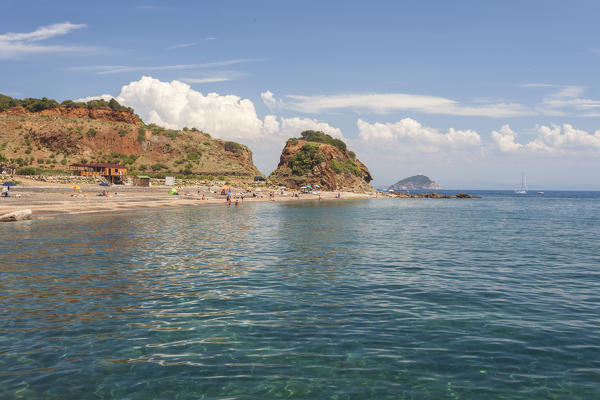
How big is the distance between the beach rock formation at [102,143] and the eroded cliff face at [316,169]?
46.4 ft

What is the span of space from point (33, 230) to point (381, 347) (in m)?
32.9

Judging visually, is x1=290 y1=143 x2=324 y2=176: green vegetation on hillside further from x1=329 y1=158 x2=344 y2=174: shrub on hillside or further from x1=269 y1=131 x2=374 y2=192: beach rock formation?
x1=329 y1=158 x2=344 y2=174: shrub on hillside

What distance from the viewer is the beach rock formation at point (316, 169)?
149250 mm

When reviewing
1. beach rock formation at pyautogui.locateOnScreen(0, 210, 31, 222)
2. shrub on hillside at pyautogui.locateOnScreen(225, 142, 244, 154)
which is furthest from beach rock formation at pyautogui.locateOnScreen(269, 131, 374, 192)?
beach rock formation at pyautogui.locateOnScreen(0, 210, 31, 222)

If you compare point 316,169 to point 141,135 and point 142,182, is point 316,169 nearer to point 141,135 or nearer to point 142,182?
point 141,135

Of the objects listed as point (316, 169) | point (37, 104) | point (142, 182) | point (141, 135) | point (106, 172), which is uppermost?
point (37, 104)

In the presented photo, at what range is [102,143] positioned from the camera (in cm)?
13362

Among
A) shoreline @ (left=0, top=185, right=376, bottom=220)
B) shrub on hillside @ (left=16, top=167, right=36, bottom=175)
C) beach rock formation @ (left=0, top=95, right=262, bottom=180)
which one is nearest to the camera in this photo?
shoreline @ (left=0, top=185, right=376, bottom=220)

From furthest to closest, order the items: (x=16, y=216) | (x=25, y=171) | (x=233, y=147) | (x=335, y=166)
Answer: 1. (x=233, y=147)
2. (x=335, y=166)
3. (x=25, y=171)
4. (x=16, y=216)

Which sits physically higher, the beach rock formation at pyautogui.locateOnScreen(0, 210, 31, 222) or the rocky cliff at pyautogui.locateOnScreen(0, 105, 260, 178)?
the rocky cliff at pyautogui.locateOnScreen(0, 105, 260, 178)

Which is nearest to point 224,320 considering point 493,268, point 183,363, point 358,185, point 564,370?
point 183,363

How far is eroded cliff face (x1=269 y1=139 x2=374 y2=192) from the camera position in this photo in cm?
14925

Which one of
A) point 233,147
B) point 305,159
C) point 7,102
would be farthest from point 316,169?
point 7,102

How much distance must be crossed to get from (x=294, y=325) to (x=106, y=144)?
14136 cm
